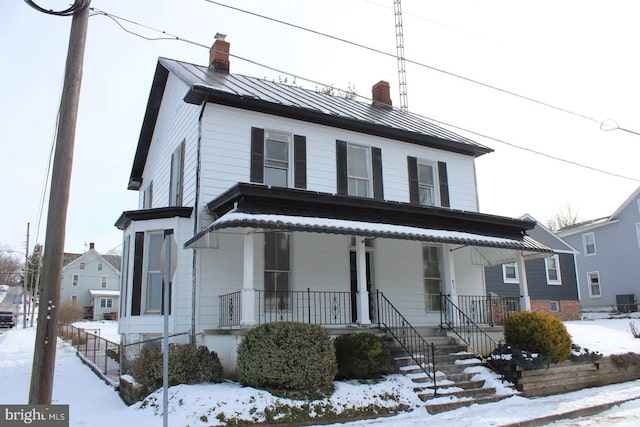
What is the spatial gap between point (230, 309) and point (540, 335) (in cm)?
675

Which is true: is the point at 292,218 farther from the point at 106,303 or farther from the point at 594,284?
the point at 106,303

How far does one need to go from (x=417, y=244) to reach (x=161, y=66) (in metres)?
9.22

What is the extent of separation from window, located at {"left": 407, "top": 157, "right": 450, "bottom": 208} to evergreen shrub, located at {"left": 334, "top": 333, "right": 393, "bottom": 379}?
6031 mm

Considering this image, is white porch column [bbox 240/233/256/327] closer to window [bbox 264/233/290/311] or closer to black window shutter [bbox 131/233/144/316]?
window [bbox 264/233/290/311]

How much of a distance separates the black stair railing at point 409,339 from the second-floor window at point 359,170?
9.58 feet

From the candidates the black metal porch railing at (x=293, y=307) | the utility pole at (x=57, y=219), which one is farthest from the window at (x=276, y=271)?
the utility pole at (x=57, y=219)

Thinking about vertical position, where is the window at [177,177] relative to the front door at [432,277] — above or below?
above

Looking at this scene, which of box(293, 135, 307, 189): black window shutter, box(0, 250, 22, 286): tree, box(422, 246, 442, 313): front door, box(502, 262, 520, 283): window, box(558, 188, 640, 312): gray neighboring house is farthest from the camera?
box(0, 250, 22, 286): tree

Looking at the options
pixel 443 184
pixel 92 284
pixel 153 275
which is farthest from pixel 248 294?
pixel 92 284

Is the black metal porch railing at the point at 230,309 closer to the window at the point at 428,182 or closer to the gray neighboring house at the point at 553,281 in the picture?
the window at the point at 428,182

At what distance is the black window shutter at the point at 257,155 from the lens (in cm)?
1277

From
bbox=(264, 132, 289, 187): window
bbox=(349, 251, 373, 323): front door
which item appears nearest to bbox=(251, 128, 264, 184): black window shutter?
bbox=(264, 132, 289, 187): window

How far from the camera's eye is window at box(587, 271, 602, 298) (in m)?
32.5

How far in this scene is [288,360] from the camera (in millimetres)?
9203
